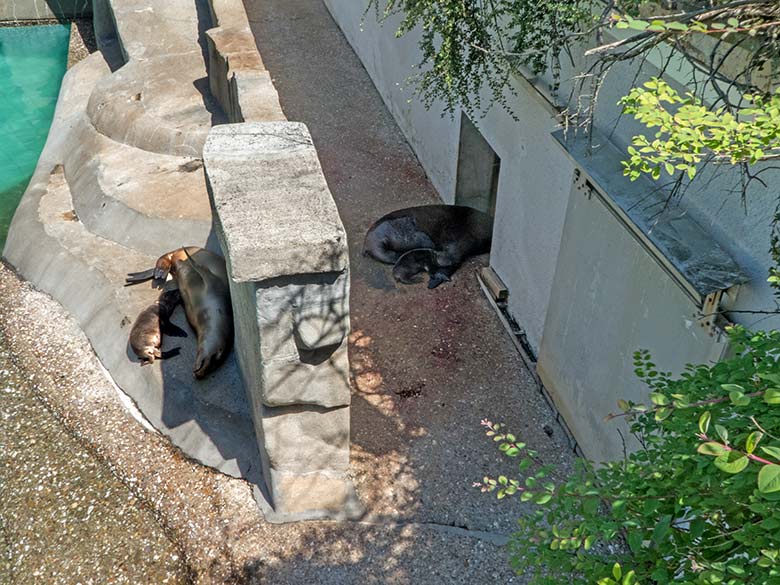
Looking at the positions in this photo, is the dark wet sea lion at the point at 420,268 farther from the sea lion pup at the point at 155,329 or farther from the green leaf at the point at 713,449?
the green leaf at the point at 713,449

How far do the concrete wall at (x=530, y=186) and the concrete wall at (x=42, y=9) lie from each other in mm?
8697

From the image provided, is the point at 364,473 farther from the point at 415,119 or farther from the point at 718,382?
the point at 415,119

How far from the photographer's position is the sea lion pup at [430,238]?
9.15 metres

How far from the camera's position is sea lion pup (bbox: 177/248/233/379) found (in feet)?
24.3

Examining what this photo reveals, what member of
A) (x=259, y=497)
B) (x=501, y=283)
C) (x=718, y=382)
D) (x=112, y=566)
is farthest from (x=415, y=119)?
(x=718, y=382)

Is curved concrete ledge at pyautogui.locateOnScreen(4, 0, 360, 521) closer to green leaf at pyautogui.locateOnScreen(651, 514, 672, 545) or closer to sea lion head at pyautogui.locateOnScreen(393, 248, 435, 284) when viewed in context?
sea lion head at pyautogui.locateOnScreen(393, 248, 435, 284)

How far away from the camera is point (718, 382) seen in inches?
128

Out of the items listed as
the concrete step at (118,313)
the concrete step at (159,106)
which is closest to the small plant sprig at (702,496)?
A: the concrete step at (118,313)

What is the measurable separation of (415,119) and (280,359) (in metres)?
6.53

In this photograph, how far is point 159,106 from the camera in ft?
37.0

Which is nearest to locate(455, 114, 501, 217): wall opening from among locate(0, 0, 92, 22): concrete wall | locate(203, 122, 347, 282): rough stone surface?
locate(203, 122, 347, 282): rough stone surface

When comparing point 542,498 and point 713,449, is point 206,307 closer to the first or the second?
point 542,498

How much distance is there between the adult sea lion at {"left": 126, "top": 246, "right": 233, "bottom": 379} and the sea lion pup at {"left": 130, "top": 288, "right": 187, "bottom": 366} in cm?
17

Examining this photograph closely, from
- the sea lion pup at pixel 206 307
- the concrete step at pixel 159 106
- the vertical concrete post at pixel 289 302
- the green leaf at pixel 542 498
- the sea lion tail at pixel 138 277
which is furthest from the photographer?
the concrete step at pixel 159 106
